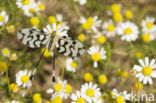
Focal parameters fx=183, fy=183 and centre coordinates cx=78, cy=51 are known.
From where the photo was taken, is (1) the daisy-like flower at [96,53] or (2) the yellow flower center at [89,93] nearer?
(2) the yellow flower center at [89,93]

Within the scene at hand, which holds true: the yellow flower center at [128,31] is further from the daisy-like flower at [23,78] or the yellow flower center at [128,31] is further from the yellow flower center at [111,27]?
the daisy-like flower at [23,78]

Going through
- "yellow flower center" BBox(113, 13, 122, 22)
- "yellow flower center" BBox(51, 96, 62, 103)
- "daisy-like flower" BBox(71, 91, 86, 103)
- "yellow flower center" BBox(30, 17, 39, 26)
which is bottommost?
"yellow flower center" BBox(51, 96, 62, 103)

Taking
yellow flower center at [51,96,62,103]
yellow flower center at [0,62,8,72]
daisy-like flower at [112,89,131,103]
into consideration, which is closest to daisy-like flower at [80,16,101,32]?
daisy-like flower at [112,89,131,103]

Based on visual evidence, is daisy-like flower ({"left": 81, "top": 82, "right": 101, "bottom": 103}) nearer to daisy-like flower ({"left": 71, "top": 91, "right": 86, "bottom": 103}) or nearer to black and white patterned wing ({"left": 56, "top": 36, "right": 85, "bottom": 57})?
daisy-like flower ({"left": 71, "top": 91, "right": 86, "bottom": 103})

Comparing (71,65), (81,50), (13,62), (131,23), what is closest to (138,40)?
(131,23)

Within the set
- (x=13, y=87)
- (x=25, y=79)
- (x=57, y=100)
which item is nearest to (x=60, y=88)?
(x=57, y=100)

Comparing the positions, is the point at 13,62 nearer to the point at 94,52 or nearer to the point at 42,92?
the point at 42,92

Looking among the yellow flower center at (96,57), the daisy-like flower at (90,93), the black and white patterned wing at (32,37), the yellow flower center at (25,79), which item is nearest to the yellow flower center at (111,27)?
the yellow flower center at (96,57)
